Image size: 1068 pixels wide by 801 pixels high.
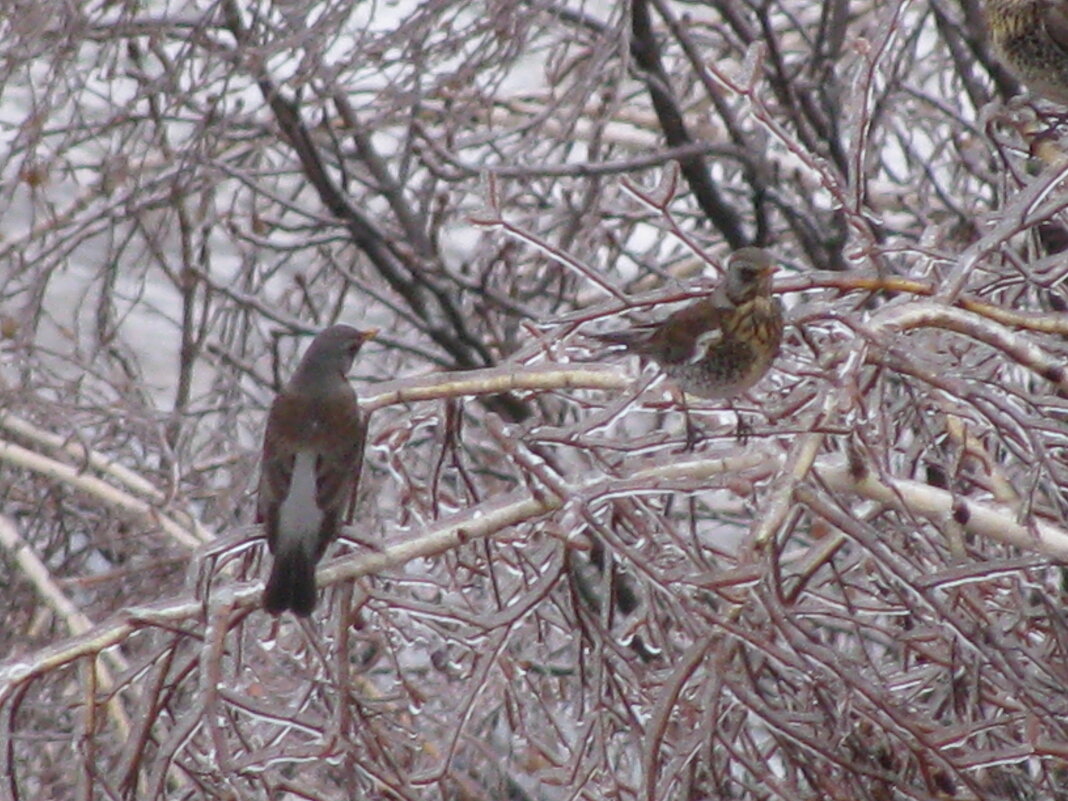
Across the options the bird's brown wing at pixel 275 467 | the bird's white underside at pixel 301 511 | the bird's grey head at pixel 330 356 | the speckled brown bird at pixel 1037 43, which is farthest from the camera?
the bird's grey head at pixel 330 356

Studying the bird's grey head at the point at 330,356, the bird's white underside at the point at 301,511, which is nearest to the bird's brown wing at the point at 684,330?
the bird's white underside at the point at 301,511

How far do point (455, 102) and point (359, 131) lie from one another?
0.76 metres

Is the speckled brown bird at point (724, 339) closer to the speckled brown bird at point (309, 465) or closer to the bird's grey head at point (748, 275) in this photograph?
the bird's grey head at point (748, 275)

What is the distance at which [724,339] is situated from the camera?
4.24m

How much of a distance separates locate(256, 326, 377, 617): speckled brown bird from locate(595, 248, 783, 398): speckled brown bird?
68 cm

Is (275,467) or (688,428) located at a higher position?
(275,467)

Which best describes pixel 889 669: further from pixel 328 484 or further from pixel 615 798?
pixel 328 484

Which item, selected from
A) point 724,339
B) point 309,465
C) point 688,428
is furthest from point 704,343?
point 309,465

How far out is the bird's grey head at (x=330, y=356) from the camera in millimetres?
5052

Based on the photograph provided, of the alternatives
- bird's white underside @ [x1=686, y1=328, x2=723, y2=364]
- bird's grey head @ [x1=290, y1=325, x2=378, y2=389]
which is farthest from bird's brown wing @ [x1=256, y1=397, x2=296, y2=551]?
bird's white underside @ [x1=686, y1=328, x2=723, y2=364]

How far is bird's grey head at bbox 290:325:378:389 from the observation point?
16.6ft

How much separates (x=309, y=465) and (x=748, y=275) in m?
1.14

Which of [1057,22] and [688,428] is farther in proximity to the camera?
[1057,22]

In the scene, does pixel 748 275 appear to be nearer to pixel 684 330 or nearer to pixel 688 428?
pixel 684 330
